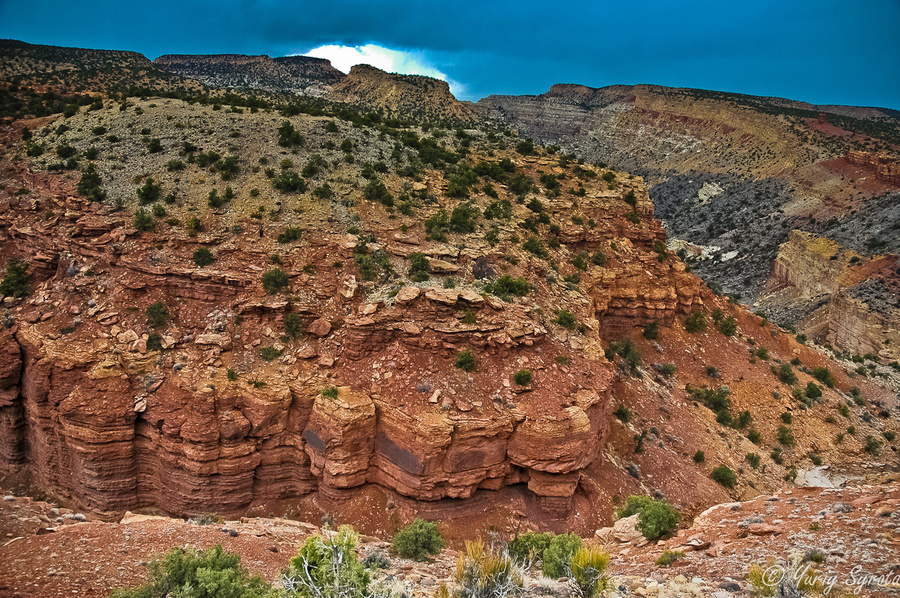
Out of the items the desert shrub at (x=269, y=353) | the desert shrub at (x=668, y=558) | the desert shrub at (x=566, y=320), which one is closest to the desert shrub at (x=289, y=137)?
the desert shrub at (x=269, y=353)

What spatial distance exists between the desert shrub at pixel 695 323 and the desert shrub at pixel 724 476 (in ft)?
33.8

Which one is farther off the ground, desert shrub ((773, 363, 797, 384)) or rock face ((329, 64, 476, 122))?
rock face ((329, 64, 476, 122))

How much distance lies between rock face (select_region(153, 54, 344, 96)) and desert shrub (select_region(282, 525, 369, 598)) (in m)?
79.6

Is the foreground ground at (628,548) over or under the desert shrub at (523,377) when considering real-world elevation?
under

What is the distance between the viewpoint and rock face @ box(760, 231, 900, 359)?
37.8 m

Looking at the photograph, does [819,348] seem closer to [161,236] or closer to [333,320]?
[333,320]

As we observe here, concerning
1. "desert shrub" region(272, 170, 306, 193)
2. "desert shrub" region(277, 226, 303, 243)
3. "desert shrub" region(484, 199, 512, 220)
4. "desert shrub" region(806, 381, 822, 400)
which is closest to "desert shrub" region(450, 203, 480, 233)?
"desert shrub" region(484, 199, 512, 220)

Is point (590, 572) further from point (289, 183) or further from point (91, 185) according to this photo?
point (91, 185)

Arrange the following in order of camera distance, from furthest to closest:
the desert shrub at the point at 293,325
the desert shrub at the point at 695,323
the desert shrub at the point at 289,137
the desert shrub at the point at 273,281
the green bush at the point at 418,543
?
the desert shrub at the point at 695,323 → the desert shrub at the point at 289,137 → the desert shrub at the point at 273,281 → the desert shrub at the point at 293,325 → the green bush at the point at 418,543

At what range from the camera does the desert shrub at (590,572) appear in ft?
27.7

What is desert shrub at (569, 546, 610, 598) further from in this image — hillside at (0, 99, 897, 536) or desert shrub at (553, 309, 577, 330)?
desert shrub at (553, 309, 577, 330)

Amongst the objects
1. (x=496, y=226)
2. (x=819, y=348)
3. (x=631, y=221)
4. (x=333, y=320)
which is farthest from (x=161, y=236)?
(x=819, y=348)

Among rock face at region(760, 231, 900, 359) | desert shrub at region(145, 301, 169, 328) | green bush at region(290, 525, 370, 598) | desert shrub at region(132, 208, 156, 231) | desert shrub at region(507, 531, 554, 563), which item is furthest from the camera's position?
rock face at region(760, 231, 900, 359)

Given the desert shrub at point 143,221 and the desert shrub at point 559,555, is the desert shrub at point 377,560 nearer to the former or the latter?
the desert shrub at point 559,555
